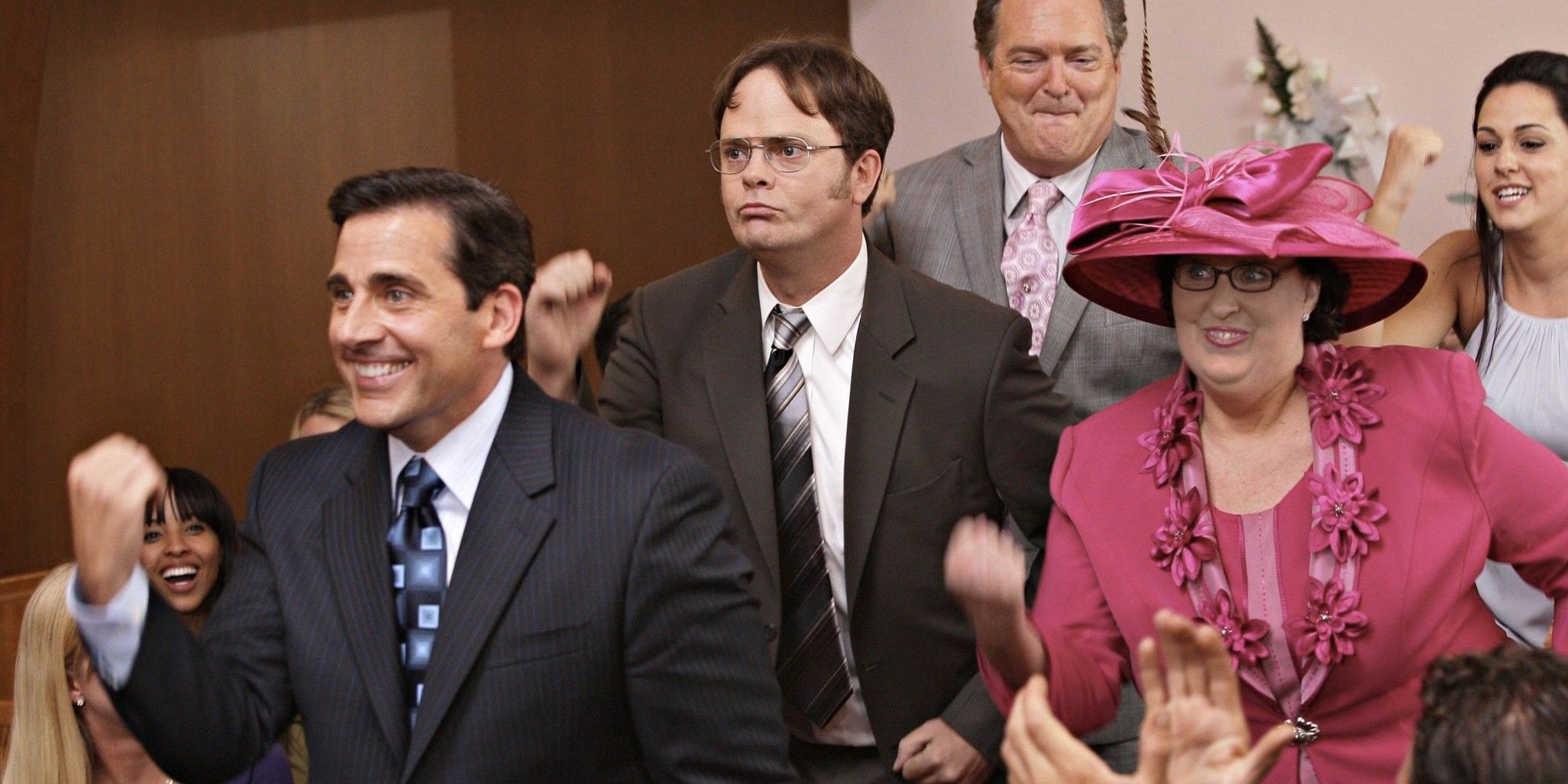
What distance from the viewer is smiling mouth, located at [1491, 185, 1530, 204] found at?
3.17m

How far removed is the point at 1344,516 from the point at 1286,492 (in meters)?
0.10

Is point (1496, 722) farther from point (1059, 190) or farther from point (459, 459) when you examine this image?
point (1059, 190)

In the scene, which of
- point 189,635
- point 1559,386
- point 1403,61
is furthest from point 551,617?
point 1403,61

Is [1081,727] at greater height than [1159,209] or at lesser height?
lesser

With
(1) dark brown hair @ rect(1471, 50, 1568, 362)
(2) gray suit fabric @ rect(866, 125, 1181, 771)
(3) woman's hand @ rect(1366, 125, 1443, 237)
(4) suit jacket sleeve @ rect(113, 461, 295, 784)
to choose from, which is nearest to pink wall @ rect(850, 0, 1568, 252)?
(1) dark brown hair @ rect(1471, 50, 1568, 362)

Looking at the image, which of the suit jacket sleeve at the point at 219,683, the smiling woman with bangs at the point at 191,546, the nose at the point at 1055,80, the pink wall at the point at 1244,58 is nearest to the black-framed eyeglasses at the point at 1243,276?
the nose at the point at 1055,80

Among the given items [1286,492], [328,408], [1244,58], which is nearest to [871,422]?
[1286,492]

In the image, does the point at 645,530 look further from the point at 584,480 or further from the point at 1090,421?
the point at 1090,421

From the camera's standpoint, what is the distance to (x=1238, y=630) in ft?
7.18

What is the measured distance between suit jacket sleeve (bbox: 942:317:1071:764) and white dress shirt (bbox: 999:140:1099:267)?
481 millimetres

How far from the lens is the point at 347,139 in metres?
5.11

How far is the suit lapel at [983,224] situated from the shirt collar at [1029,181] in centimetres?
2

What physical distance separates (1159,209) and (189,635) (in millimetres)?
1409

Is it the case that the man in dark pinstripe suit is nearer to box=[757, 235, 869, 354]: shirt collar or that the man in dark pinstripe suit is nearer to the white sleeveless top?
box=[757, 235, 869, 354]: shirt collar
